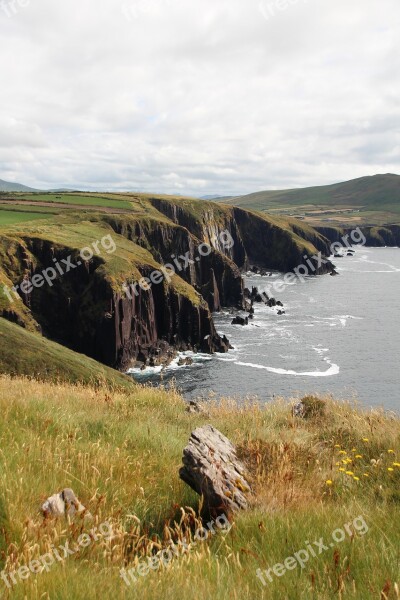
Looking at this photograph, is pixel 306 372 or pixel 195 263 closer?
pixel 306 372

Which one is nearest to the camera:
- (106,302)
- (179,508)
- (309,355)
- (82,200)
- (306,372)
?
(179,508)

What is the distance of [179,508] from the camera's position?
5188 millimetres

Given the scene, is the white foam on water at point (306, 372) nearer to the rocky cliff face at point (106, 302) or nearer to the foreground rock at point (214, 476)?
the rocky cliff face at point (106, 302)

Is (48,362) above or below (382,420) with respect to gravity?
below

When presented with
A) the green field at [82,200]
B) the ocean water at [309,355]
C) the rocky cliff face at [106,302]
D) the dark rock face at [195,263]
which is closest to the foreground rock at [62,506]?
the ocean water at [309,355]

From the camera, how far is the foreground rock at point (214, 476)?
5020 millimetres

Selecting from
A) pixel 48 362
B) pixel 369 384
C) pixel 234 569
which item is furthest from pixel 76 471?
pixel 369 384

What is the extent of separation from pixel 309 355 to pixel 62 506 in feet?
246

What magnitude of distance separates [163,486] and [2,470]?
1.88 metres

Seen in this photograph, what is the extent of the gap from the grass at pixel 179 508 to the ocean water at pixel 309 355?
2882 centimetres

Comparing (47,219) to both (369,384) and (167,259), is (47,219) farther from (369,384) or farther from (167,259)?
(369,384)

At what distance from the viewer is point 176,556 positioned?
13.1 feet

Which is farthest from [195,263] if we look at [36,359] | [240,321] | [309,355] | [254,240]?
[36,359]

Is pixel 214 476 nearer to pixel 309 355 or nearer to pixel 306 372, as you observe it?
pixel 306 372
